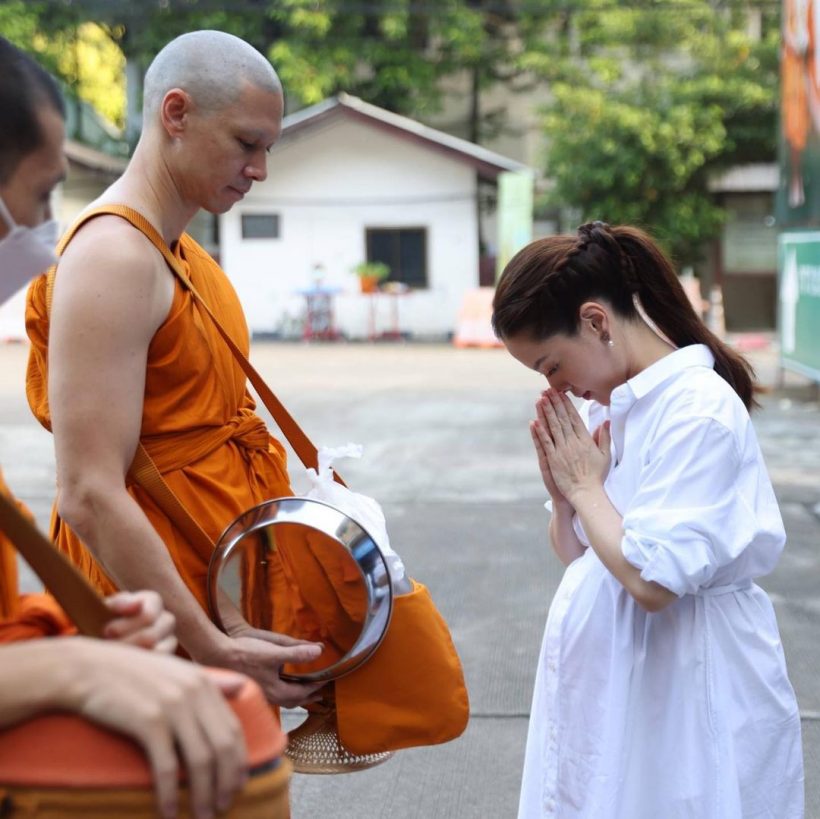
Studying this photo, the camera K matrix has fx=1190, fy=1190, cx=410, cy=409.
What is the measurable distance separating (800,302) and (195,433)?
1012 centimetres

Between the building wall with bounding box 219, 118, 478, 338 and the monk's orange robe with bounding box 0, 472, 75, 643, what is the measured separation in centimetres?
2141

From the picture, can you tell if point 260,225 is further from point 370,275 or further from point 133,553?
point 133,553

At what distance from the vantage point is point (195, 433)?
2039 mm

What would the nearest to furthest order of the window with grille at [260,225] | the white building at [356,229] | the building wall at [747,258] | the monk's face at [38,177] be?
the monk's face at [38,177] → the building wall at [747,258] → the white building at [356,229] → the window with grille at [260,225]

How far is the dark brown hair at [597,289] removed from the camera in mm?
2145

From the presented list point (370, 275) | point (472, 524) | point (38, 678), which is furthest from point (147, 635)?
point (370, 275)

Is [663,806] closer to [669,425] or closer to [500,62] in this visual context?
[669,425]

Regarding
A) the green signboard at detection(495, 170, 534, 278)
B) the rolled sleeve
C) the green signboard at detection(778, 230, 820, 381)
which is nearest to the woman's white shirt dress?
the rolled sleeve

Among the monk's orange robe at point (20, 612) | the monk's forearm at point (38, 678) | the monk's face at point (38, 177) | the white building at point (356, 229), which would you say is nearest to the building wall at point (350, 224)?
the white building at point (356, 229)

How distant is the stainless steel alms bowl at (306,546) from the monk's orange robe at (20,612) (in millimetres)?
619

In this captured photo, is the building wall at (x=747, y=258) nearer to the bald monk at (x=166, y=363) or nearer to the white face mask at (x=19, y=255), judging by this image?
the bald monk at (x=166, y=363)

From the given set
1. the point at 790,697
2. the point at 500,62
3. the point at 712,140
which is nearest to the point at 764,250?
the point at 712,140

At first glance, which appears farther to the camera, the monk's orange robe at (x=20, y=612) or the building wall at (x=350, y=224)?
the building wall at (x=350, y=224)

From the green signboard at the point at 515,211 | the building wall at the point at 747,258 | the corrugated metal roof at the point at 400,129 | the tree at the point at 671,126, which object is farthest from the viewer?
the building wall at the point at 747,258
